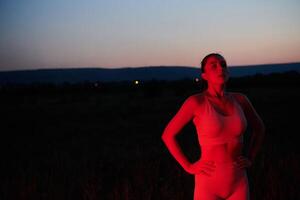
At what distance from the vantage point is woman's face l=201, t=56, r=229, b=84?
107 inches

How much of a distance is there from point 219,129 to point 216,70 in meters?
0.42

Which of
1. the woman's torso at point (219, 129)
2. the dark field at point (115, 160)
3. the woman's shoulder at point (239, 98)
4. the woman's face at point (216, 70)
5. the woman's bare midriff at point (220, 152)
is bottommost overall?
the dark field at point (115, 160)

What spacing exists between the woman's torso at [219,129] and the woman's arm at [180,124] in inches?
1.5

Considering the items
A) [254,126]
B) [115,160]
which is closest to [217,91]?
[254,126]

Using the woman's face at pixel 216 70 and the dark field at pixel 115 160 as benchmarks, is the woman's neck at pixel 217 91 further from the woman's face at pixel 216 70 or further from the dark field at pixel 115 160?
the dark field at pixel 115 160

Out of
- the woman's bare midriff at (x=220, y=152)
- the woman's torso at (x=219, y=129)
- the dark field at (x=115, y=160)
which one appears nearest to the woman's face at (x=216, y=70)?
the woman's torso at (x=219, y=129)

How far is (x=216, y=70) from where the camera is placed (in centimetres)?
273

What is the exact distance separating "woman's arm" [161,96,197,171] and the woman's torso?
38 mm

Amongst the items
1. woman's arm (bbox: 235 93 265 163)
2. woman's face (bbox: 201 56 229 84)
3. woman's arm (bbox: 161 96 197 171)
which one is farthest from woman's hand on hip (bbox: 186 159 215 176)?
woman's face (bbox: 201 56 229 84)

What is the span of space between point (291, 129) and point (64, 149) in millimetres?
9042

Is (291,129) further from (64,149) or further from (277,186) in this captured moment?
(277,186)

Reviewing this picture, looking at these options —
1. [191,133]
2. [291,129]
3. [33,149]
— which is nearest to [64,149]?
[33,149]

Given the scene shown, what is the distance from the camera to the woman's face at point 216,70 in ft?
8.89

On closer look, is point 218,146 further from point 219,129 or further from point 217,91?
point 217,91
